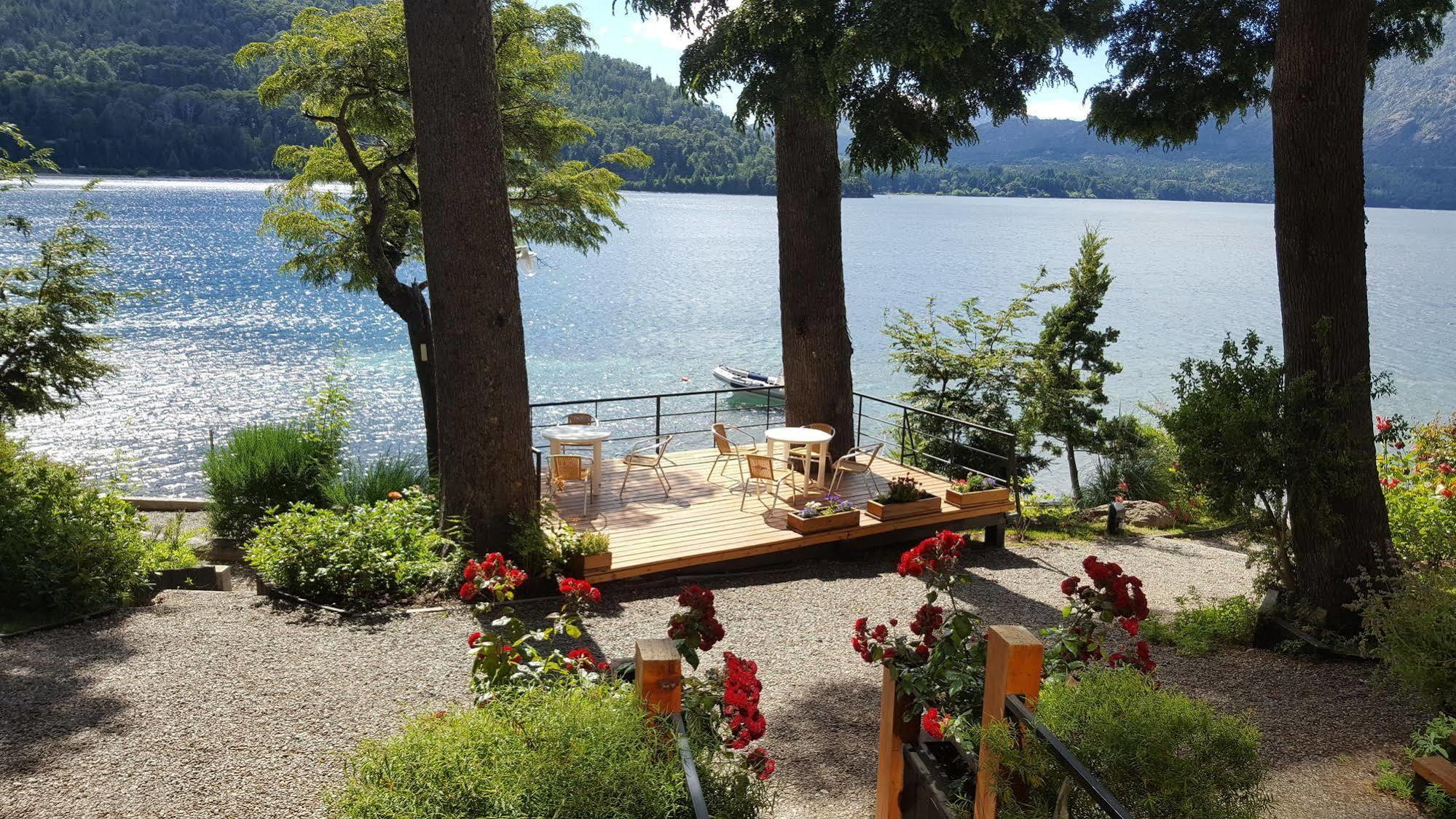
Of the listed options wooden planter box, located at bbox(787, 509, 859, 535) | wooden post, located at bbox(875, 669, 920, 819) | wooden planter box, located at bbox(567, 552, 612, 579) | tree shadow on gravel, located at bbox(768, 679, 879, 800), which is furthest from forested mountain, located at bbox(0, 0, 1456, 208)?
wooden post, located at bbox(875, 669, 920, 819)

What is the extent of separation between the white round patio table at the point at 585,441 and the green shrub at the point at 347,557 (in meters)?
2.12

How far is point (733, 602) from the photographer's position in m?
7.11

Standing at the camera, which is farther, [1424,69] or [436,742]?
[1424,69]

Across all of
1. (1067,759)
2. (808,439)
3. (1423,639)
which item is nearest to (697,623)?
(1067,759)

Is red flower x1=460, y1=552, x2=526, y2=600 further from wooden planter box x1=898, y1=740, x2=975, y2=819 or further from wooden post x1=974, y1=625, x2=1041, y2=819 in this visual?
wooden post x1=974, y1=625, x2=1041, y2=819

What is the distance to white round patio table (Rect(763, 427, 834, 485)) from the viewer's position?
9.37 meters

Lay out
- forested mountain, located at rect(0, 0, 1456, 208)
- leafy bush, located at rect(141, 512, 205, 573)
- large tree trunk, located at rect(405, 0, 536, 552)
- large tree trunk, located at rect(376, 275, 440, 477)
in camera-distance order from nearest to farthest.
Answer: leafy bush, located at rect(141, 512, 205, 573) → large tree trunk, located at rect(405, 0, 536, 552) → large tree trunk, located at rect(376, 275, 440, 477) → forested mountain, located at rect(0, 0, 1456, 208)

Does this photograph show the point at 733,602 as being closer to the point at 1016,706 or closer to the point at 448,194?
the point at 448,194

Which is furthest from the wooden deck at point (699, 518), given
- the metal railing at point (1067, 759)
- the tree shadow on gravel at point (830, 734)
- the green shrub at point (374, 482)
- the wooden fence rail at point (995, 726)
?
the metal railing at point (1067, 759)

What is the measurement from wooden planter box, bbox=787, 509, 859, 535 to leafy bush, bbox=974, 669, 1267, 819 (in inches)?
225

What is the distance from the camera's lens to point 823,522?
333 inches

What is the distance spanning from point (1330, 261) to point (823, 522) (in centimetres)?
423

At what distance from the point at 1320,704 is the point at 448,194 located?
21.1 ft

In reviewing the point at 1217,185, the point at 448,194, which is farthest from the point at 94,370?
the point at 1217,185
